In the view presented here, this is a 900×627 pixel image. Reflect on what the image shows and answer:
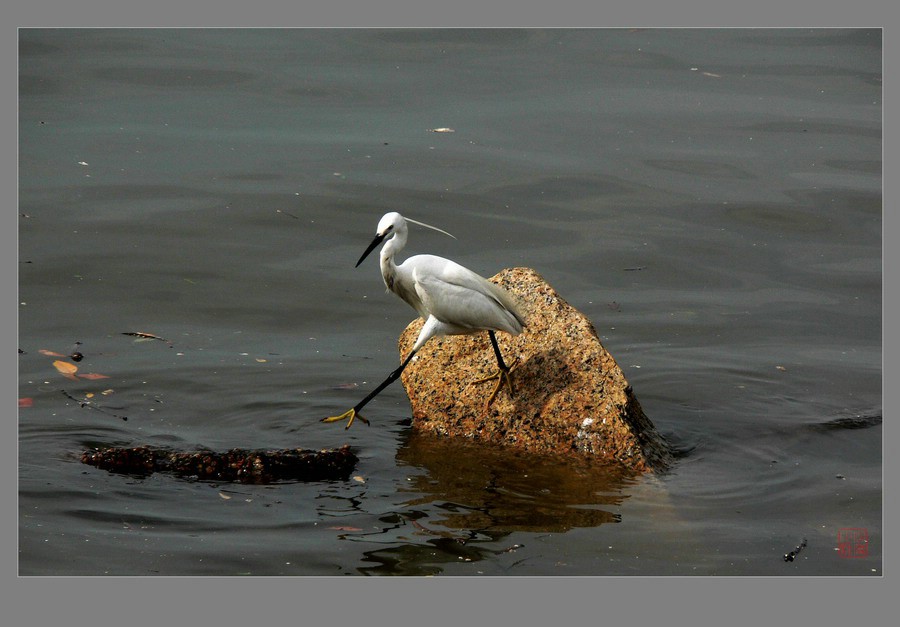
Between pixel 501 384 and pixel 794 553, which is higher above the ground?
pixel 501 384

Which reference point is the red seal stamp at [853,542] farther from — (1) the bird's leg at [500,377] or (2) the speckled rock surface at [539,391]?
(1) the bird's leg at [500,377]

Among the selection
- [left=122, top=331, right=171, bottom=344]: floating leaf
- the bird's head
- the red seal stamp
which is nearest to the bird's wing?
the bird's head

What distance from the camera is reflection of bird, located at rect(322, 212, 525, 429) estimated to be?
299 inches

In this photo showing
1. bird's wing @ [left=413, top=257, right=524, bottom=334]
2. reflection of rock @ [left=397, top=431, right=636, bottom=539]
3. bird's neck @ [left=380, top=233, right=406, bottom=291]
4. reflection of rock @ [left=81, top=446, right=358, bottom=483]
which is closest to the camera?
reflection of rock @ [left=397, top=431, right=636, bottom=539]

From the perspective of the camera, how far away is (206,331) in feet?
32.7

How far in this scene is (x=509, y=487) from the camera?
7.10m

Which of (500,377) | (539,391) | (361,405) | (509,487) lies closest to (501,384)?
(500,377)

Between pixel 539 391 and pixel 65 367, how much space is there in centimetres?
407

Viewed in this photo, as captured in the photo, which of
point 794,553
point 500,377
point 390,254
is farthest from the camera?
point 390,254

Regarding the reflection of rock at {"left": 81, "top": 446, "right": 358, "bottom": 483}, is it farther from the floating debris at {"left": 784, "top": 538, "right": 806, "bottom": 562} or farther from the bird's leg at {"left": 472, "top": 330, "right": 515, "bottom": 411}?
the floating debris at {"left": 784, "top": 538, "right": 806, "bottom": 562}

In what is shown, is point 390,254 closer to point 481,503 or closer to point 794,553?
point 481,503

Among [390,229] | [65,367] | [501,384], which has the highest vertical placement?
[390,229]

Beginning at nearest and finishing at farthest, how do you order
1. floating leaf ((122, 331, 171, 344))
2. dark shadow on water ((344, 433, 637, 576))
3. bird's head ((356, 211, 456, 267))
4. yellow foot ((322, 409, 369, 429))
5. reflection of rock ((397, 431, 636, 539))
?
dark shadow on water ((344, 433, 637, 576))
reflection of rock ((397, 431, 636, 539))
bird's head ((356, 211, 456, 267))
yellow foot ((322, 409, 369, 429))
floating leaf ((122, 331, 171, 344))

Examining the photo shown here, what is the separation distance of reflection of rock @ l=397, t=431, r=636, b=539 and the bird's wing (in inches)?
35.5
